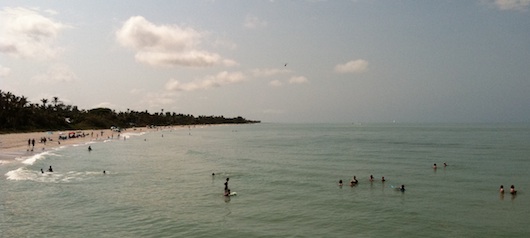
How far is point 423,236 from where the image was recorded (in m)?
23.5

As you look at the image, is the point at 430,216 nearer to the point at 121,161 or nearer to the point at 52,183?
the point at 52,183

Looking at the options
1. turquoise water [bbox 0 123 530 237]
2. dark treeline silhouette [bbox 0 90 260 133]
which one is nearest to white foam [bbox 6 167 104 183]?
turquoise water [bbox 0 123 530 237]

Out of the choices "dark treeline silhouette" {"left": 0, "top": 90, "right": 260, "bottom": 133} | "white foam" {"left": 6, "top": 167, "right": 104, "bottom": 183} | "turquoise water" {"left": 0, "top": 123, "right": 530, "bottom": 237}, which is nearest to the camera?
"turquoise water" {"left": 0, "top": 123, "right": 530, "bottom": 237}

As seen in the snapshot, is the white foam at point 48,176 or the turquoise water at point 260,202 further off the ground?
the white foam at point 48,176

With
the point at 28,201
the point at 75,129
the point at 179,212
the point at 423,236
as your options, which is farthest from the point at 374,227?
the point at 75,129

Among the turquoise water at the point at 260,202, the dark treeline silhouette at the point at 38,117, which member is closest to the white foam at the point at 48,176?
the turquoise water at the point at 260,202

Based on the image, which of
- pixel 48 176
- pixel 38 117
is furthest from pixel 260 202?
pixel 38 117

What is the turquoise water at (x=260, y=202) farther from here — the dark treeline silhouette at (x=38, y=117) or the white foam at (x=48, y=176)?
the dark treeline silhouette at (x=38, y=117)

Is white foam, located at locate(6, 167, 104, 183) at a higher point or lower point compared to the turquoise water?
higher

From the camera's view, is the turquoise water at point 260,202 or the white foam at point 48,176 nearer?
the turquoise water at point 260,202

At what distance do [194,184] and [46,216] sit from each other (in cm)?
1672

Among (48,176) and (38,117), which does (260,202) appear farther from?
(38,117)

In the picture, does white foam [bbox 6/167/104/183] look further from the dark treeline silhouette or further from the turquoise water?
the dark treeline silhouette

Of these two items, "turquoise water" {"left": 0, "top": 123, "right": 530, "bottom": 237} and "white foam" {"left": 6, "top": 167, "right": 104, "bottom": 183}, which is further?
"white foam" {"left": 6, "top": 167, "right": 104, "bottom": 183}
